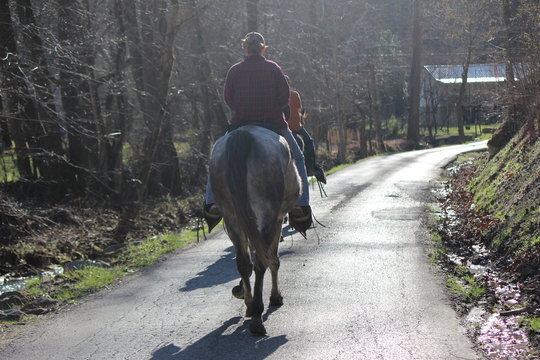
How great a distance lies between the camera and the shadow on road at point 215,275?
8578 mm

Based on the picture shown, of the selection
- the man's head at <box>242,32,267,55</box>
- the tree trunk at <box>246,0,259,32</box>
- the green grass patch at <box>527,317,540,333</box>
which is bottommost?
the green grass patch at <box>527,317,540,333</box>

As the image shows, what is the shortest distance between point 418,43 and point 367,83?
476 centimetres

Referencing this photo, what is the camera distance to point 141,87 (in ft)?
74.2

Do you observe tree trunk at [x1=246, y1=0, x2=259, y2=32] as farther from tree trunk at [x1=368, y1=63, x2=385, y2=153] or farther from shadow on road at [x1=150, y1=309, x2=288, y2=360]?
shadow on road at [x1=150, y1=309, x2=288, y2=360]

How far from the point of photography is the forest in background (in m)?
13.7

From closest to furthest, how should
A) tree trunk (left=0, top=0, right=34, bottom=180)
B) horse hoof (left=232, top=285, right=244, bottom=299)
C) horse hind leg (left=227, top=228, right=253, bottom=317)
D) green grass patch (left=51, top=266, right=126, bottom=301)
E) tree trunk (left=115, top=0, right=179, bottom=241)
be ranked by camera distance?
horse hind leg (left=227, top=228, right=253, bottom=317) < horse hoof (left=232, top=285, right=244, bottom=299) < green grass patch (left=51, top=266, right=126, bottom=301) < tree trunk (left=0, top=0, right=34, bottom=180) < tree trunk (left=115, top=0, right=179, bottom=241)

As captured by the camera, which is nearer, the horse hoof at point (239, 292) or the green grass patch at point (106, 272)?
the horse hoof at point (239, 292)

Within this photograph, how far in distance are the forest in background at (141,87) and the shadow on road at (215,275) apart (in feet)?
13.8

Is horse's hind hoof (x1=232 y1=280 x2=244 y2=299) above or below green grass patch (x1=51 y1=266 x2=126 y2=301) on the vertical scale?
above

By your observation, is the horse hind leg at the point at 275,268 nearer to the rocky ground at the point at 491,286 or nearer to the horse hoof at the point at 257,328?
the horse hoof at the point at 257,328

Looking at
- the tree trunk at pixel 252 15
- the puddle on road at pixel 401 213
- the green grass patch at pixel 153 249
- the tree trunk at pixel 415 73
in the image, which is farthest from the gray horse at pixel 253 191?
the tree trunk at pixel 415 73

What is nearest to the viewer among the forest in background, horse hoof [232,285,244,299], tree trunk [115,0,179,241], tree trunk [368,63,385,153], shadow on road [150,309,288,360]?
shadow on road [150,309,288,360]

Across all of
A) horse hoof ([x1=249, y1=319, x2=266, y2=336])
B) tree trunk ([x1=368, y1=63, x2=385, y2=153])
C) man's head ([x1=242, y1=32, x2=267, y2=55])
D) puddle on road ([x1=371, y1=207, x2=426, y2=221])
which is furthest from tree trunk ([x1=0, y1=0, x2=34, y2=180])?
tree trunk ([x1=368, y1=63, x2=385, y2=153])

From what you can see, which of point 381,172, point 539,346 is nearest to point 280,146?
point 539,346
